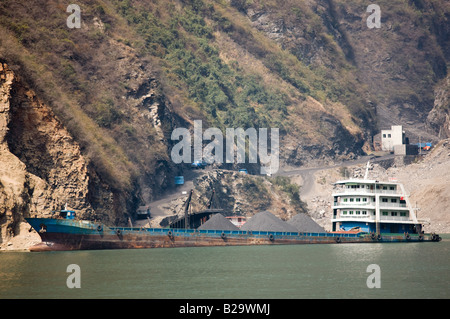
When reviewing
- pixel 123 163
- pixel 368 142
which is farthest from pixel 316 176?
pixel 123 163

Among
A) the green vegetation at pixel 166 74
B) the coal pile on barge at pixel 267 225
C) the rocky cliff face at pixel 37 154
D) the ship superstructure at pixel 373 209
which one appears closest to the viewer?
the rocky cliff face at pixel 37 154

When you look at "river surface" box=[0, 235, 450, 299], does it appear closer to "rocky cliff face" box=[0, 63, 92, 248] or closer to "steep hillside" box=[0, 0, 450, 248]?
"rocky cliff face" box=[0, 63, 92, 248]

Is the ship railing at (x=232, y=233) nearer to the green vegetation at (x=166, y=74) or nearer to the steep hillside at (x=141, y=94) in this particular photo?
the steep hillside at (x=141, y=94)

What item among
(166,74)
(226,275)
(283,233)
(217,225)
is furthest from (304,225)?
(166,74)

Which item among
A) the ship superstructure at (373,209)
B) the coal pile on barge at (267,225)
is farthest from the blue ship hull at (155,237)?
the coal pile on barge at (267,225)
